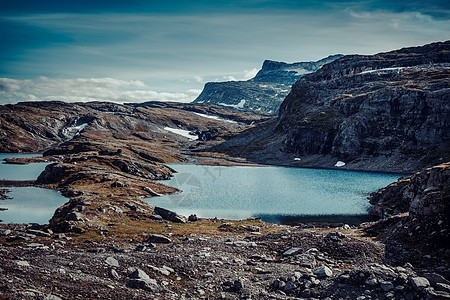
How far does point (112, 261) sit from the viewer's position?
29094 mm

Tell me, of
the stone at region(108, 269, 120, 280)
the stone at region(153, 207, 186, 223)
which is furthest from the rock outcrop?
the stone at region(153, 207, 186, 223)

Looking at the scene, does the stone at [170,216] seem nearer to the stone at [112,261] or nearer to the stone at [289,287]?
the stone at [112,261]

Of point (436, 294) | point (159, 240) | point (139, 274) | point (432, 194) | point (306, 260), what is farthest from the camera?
point (159, 240)

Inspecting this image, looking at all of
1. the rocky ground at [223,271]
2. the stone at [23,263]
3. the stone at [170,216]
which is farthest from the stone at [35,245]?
the stone at [170,216]

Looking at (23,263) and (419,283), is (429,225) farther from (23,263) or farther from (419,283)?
(23,263)

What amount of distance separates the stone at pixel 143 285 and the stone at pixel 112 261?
13.9ft

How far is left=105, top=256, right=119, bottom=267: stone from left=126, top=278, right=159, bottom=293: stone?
423cm

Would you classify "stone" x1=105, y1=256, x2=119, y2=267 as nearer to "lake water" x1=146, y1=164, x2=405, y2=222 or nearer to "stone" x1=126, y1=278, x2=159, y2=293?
"stone" x1=126, y1=278, x2=159, y2=293

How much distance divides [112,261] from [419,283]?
25.3m

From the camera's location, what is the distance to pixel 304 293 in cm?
2430

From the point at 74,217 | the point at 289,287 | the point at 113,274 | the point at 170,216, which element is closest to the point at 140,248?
the point at 113,274

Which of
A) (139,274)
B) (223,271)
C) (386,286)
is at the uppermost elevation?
(386,286)

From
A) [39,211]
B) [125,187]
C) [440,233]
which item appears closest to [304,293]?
[440,233]

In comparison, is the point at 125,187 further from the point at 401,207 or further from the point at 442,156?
the point at 442,156
